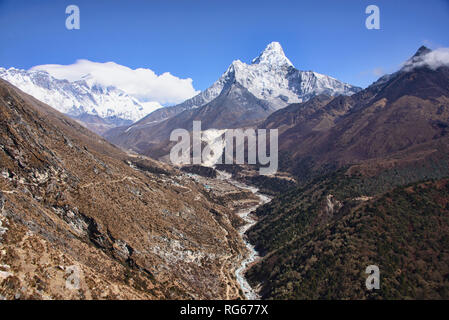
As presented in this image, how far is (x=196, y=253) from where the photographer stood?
341 ft

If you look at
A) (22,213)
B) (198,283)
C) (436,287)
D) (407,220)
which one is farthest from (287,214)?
(22,213)

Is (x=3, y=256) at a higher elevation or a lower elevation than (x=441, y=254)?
higher

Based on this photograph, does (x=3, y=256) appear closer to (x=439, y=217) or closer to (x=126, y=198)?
(x=126, y=198)

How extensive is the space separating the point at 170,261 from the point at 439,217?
81092 millimetres

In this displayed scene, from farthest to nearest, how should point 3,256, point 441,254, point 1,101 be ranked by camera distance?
point 1,101
point 441,254
point 3,256

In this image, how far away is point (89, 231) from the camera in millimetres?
85188

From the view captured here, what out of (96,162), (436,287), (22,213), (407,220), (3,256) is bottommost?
(436,287)

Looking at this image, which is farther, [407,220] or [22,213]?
[407,220]

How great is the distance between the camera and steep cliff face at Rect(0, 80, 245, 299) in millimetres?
59469

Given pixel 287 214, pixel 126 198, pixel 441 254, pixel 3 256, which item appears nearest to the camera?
pixel 3 256

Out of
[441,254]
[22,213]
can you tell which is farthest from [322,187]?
[22,213]

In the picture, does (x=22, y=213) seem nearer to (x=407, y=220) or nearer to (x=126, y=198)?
(x=126, y=198)

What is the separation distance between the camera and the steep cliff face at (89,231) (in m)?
59.5

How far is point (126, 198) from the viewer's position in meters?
108
